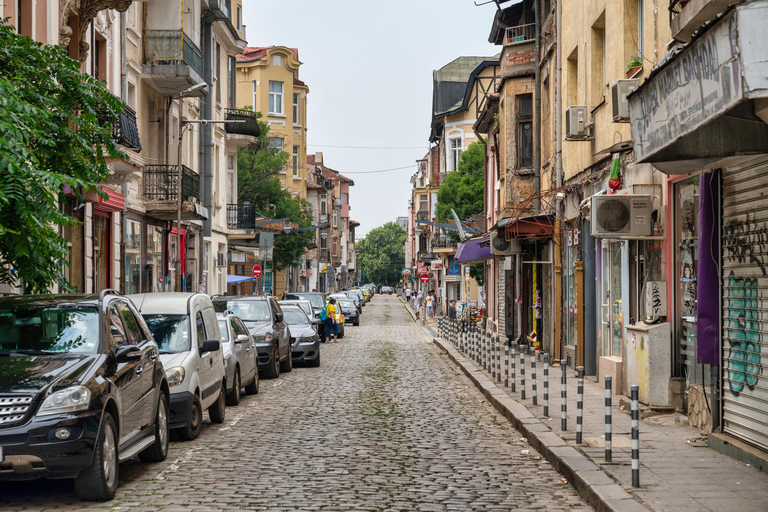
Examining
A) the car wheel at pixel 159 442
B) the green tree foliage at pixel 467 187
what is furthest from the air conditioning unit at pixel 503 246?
the green tree foliage at pixel 467 187

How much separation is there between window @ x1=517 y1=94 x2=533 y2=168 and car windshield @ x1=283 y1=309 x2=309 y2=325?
278 inches

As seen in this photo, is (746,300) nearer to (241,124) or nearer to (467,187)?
(241,124)

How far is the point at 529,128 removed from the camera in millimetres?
26625

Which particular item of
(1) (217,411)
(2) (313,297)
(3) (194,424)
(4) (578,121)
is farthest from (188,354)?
(2) (313,297)

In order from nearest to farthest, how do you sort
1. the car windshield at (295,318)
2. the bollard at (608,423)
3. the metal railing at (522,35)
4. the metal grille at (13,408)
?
the metal grille at (13,408) → the bollard at (608,423) → the car windshield at (295,318) → the metal railing at (522,35)

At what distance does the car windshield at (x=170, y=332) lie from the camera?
1203 cm

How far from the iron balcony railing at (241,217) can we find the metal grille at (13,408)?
35.1 metres

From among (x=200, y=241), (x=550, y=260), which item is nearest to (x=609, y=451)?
(x=550, y=260)

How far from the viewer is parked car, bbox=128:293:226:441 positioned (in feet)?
36.2

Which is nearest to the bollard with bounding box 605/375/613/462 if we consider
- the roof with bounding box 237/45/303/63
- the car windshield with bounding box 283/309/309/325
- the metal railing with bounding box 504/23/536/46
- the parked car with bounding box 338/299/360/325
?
the car windshield with bounding box 283/309/309/325

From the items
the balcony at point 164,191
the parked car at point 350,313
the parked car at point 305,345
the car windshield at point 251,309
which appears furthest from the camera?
the parked car at point 350,313

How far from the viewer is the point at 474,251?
108 feet

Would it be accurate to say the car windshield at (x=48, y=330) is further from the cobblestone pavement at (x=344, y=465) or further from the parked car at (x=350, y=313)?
the parked car at (x=350, y=313)

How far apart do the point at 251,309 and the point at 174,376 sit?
11.0 meters
